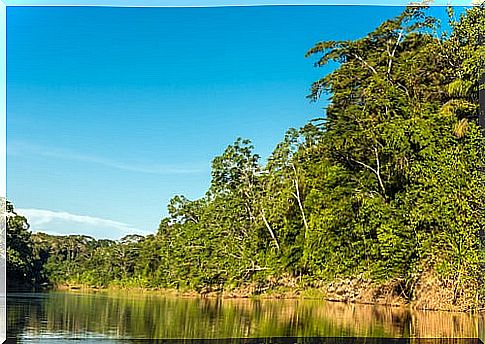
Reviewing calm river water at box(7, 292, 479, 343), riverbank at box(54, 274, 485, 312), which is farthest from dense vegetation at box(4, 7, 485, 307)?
calm river water at box(7, 292, 479, 343)

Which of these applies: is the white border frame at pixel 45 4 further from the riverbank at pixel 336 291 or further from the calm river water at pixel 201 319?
the riverbank at pixel 336 291

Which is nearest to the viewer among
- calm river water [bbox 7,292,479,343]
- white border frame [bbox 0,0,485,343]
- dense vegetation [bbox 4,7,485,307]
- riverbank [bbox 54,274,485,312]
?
white border frame [bbox 0,0,485,343]

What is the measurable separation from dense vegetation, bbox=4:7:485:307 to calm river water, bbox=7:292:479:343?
22 cm

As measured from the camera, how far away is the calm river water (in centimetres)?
834

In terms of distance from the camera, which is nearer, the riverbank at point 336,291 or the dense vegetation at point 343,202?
the dense vegetation at point 343,202

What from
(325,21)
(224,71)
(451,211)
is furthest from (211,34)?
(451,211)

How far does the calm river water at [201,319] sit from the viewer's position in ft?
27.3

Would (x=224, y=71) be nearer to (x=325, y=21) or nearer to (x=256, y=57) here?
(x=256, y=57)

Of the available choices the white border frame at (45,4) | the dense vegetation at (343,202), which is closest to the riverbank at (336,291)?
the dense vegetation at (343,202)

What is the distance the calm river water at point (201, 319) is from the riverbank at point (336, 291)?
2.5 inches

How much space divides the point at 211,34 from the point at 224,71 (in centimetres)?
40

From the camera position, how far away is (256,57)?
880 cm

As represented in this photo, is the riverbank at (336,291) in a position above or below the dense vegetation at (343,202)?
below

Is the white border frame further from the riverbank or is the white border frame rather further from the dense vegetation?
the riverbank
